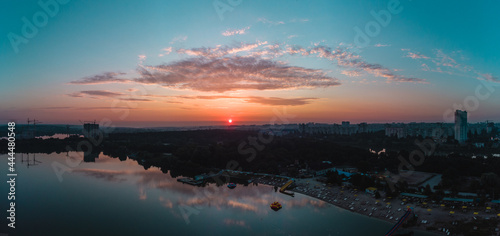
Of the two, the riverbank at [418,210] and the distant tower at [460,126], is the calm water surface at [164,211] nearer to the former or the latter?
the riverbank at [418,210]

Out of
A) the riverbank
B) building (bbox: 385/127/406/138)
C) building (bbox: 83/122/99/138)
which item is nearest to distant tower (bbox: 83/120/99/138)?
building (bbox: 83/122/99/138)

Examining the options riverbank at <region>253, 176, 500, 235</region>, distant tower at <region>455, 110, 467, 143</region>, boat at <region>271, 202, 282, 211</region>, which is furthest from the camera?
distant tower at <region>455, 110, 467, 143</region>

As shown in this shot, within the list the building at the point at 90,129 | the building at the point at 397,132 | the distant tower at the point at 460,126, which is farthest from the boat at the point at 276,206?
the building at the point at 90,129

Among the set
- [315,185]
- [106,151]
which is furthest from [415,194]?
[106,151]

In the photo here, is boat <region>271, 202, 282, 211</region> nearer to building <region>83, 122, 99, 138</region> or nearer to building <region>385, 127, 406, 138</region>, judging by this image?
building <region>385, 127, 406, 138</region>

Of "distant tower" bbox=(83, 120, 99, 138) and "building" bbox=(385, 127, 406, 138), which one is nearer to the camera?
"building" bbox=(385, 127, 406, 138)

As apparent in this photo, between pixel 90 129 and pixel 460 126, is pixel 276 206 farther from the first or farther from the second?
pixel 90 129

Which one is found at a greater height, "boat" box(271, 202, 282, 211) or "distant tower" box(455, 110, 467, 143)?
"distant tower" box(455, 110, 467, 143)
